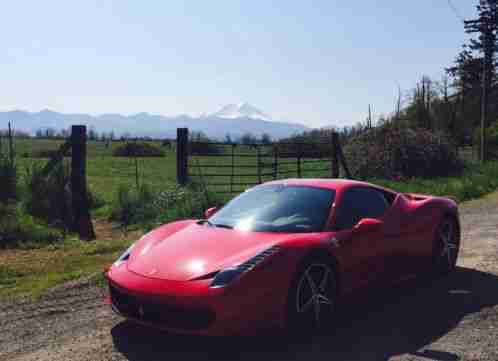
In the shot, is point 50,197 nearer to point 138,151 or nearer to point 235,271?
point 235,271

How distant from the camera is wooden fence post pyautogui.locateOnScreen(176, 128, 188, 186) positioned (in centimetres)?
1280

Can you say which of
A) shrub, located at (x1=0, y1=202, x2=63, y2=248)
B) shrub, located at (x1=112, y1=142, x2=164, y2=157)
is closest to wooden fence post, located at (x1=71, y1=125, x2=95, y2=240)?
shrub, located at (x1=0, y1=202, x2=63, y2=248)

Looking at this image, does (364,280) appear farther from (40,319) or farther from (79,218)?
(79,218)

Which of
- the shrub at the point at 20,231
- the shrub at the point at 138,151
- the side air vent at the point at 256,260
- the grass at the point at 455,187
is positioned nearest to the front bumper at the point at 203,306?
the side air vent at the point at 256,260

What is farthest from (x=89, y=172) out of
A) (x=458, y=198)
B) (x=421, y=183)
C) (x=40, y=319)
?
(x=40, y=319)

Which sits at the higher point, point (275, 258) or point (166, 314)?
point (275, 258)

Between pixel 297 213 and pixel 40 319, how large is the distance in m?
2.56

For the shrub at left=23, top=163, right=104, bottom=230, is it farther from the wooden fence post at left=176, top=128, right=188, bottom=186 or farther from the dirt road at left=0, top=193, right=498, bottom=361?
the dirt road at left=0, top=193, right=498, bottom=361

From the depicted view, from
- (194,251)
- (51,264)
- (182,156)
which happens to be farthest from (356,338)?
(182,156)

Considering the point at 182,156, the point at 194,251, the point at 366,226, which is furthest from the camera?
the point at 182,156

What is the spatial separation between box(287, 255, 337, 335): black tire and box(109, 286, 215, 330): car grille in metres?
0.71

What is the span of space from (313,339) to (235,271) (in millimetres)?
902

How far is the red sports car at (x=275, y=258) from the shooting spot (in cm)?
424

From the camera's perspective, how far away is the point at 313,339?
4629 mm
